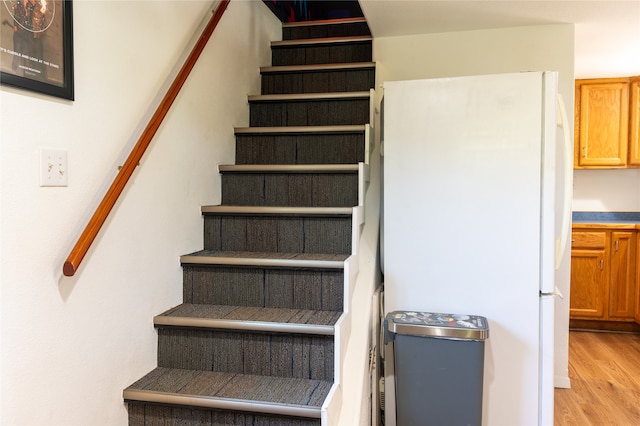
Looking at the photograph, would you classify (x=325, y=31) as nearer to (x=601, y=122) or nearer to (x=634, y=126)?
(x=601, y=122)

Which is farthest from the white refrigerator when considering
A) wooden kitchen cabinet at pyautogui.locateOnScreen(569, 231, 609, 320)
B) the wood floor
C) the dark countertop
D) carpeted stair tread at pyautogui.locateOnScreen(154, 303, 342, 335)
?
the dark countertop

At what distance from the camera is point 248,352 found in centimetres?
170

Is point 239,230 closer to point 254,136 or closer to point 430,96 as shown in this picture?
point 254,136

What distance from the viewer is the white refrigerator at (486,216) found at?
202 cm

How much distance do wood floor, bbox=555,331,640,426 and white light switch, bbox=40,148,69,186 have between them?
2.64 metres

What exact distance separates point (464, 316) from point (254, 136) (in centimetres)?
144

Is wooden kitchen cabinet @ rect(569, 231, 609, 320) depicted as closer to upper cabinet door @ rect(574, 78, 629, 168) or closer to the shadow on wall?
upper cabinet door @ rect(574, 78, 629, 168)

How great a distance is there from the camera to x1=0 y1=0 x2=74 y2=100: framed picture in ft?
3.63

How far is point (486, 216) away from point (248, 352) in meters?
1.21

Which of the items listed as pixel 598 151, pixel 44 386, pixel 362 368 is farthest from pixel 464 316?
pixel 598 151

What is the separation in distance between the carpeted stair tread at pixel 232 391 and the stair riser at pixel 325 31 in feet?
8.24

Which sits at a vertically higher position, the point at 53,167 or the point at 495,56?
the point at 495,56

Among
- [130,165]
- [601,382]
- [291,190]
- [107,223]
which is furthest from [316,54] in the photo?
[601,382]

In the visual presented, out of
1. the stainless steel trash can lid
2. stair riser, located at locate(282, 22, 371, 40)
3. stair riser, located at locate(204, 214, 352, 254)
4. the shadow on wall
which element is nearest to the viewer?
the stainless steel trash can lid
